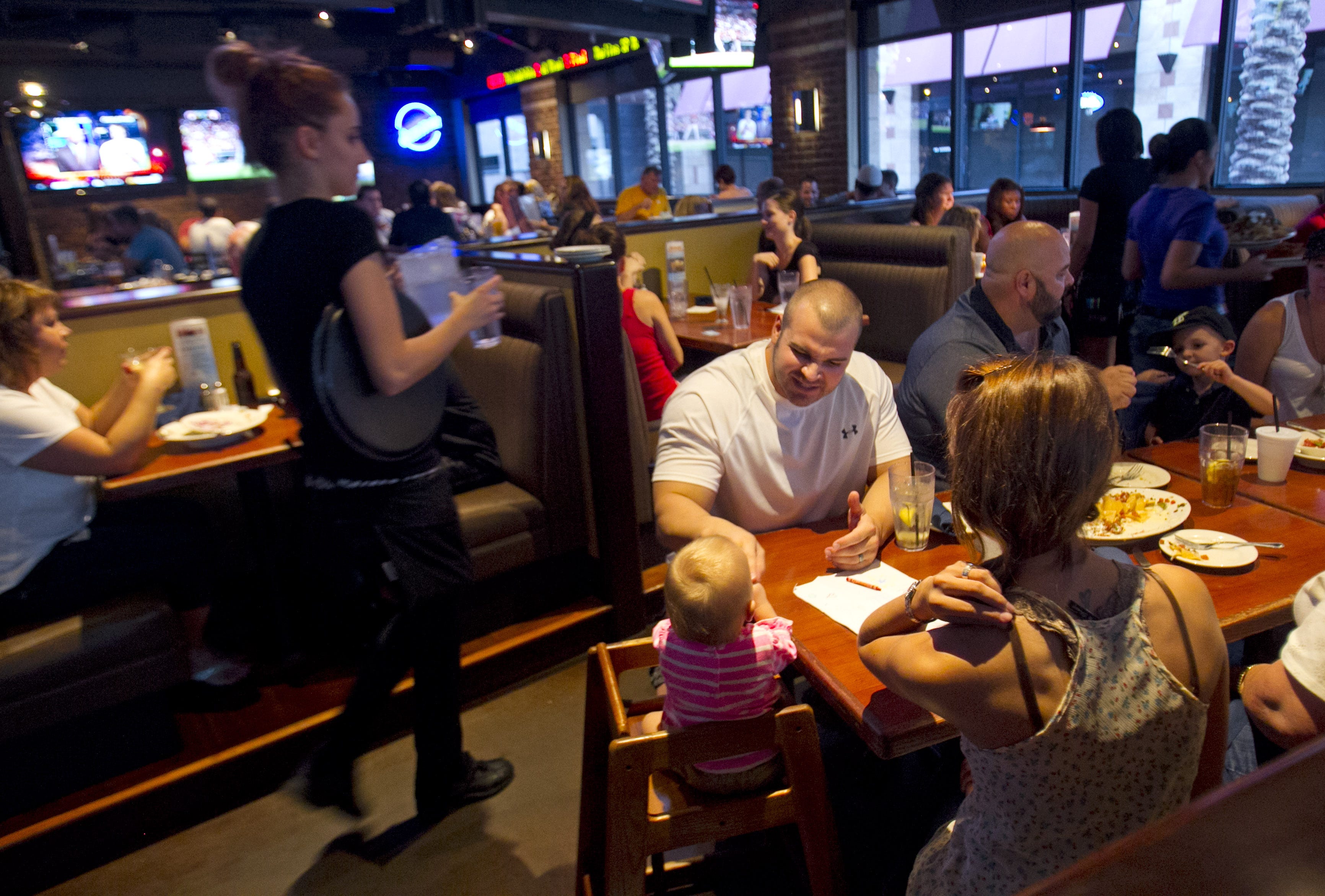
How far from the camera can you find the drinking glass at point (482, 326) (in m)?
1.90

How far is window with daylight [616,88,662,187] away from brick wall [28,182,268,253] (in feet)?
16.4

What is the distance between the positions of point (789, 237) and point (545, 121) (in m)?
9.65

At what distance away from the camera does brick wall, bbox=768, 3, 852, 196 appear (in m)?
8.71

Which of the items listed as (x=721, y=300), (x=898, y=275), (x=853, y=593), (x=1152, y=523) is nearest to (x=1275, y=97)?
(x=898, y=275)

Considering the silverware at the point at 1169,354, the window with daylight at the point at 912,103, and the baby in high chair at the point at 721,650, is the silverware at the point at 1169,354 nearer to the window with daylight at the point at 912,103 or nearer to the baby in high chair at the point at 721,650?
the baby in high chair at the point at 721,650

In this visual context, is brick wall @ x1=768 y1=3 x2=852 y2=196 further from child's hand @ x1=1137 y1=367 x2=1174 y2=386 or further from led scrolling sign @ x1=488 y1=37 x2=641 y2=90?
child's hand @ x1=1137 y1=367 x2=1174 y2=386

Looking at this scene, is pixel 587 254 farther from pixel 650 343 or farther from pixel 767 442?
pixel 767 442

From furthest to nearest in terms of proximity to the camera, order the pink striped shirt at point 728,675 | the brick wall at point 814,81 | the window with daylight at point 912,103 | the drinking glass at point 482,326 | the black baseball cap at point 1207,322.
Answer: the window with daylight at point 912,103 → the brick wall at point 814,81 → the black baseball cap at point 1207,322 → the drinking glass at point 482,326 → the pink striped shirt at point 728,675

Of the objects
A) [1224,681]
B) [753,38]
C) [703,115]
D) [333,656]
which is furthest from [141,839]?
[703,115]

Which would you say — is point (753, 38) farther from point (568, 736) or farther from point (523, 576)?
point (568, 736)

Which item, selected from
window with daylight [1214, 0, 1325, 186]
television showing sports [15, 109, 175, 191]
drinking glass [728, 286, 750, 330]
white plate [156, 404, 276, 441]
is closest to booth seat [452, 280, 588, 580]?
white plate [156, 404, 276, 441]

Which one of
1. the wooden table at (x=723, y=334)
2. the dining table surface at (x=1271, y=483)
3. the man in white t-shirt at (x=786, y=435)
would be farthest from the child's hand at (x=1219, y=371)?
the wooden table at (x=723, y=334)

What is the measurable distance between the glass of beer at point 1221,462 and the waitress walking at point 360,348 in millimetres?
1548

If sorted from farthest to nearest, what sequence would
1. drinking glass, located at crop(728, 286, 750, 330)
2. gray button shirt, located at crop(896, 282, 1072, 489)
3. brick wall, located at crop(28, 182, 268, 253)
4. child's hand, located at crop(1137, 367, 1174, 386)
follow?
brick wall, located at crop(28, 182, 268, 253) → drinking glass, located at crop(728, 286, 750, 330) → child's hand, located at crop(1137, 367, 1174, 386) → gray button shirt, located at crop(896, 282, 1072, 489)
